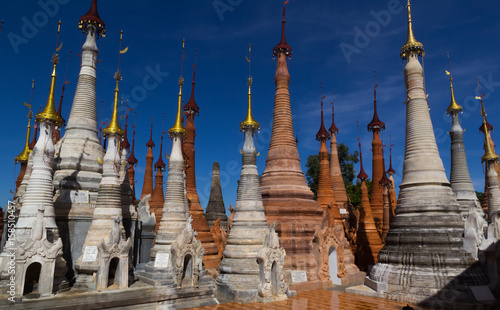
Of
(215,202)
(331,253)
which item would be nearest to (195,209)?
(215,202)

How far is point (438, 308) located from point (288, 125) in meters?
12.3

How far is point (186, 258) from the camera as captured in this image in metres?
15.2

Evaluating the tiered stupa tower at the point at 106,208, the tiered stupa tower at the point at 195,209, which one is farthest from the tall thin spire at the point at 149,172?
the tiered stupa tower at the point at 106,208

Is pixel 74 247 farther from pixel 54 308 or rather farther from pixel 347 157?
pixel 347 157

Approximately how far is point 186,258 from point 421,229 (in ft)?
33.5

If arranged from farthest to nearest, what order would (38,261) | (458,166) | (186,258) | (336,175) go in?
(336,175)
(458,166)
(186,258)
(38,261)

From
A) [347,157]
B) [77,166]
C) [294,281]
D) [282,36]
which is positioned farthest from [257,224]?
[347,157]

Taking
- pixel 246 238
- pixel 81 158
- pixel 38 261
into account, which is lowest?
pixel 38 261

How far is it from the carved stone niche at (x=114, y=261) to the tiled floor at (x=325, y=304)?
3.33 metres

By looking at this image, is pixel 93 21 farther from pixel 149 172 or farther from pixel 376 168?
pixel 376 168

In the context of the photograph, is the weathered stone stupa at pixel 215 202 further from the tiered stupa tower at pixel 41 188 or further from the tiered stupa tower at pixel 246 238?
the tiered stupa tower at pixel 41 188

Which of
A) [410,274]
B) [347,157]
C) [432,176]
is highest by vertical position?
[347,157]

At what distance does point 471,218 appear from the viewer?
1518 centimetres

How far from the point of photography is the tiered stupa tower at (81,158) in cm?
1523
